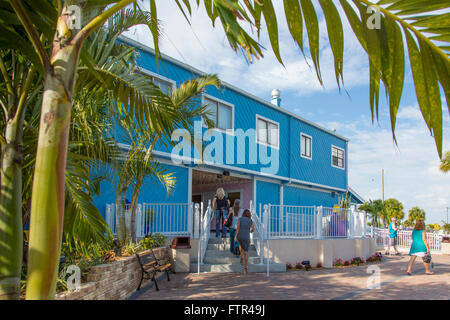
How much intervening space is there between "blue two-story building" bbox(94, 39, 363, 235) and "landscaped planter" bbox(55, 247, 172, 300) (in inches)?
157

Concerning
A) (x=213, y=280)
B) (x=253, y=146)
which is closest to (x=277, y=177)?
(x=253, y=146)

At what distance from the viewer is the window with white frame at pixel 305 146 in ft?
68.8

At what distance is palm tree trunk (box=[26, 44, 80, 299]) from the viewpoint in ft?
4.66

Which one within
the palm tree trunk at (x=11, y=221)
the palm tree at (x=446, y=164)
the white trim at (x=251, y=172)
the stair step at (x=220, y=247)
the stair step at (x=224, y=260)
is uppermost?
the palm tree at (x=446, y=164)

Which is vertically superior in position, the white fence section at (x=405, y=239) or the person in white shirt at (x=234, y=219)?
the person in white shirt at (x=234, y=219)

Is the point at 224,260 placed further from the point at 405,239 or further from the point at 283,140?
the point at 405,239

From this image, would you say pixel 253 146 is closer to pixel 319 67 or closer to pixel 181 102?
pixel 181 102

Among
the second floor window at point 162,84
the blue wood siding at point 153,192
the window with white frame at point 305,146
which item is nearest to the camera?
the blue wood siding at point 153,192

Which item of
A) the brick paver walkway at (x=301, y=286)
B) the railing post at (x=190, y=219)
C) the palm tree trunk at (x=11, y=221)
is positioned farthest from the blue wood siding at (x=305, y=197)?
the palm tree trunk at (x=11, y=221)

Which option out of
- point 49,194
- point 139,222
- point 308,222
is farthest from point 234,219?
point 49,194

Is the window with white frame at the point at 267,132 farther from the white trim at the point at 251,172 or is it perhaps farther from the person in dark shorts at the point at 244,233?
the person in dark shorts at the point at 244,233

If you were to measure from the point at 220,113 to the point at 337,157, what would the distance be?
36.5ft

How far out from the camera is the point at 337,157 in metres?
24.3

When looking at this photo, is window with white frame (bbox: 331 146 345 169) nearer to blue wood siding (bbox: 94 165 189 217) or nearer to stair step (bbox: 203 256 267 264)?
blue wood siding (bbox: 94 165 189 217)
